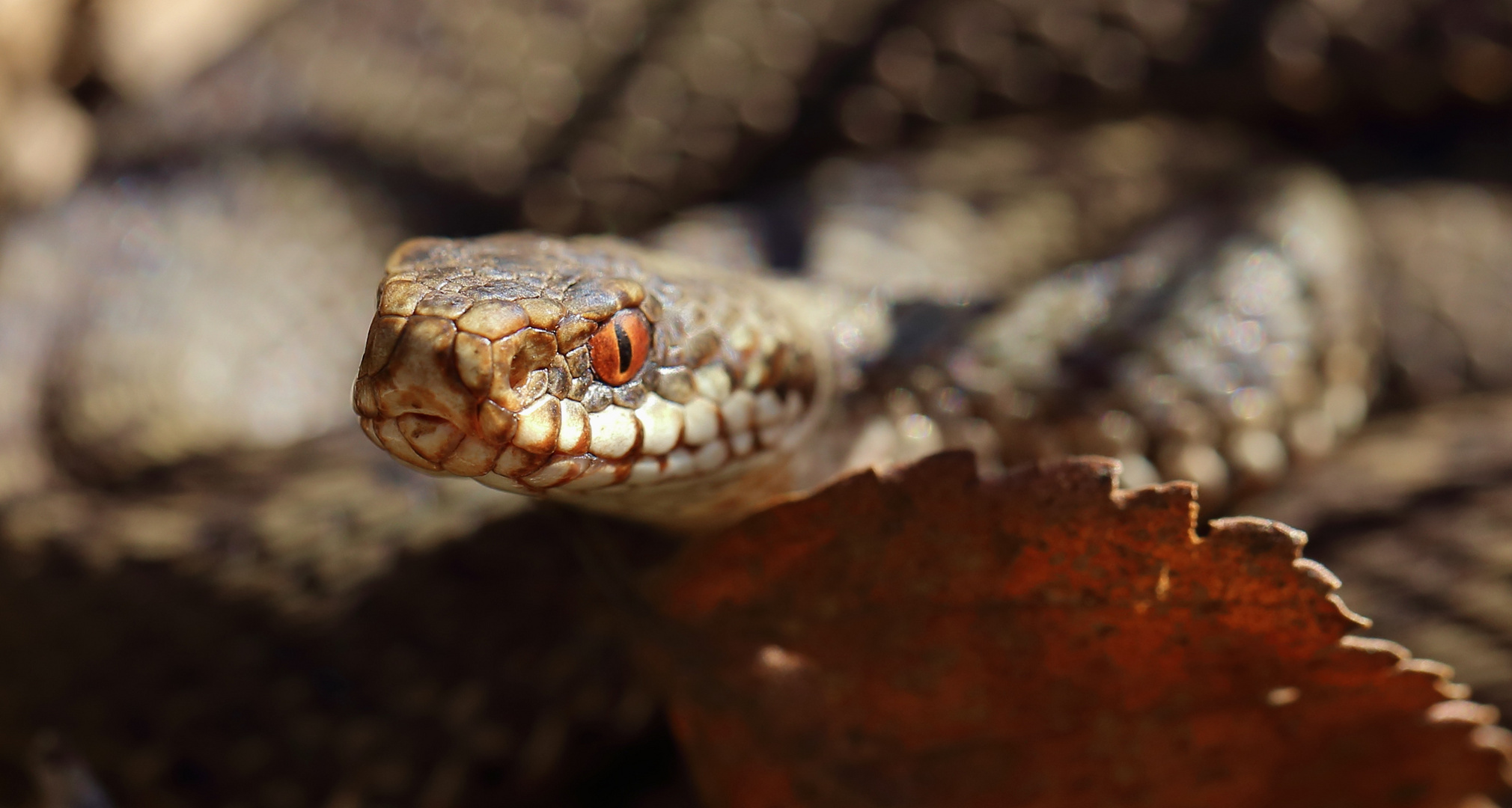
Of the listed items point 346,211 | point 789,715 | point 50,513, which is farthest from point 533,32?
point 789,715

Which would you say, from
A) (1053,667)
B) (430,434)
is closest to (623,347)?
(430,434)

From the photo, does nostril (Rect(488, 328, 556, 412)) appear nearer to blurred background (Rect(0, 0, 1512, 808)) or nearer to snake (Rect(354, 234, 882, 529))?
snake (Rect(354, 234, 882, 529))

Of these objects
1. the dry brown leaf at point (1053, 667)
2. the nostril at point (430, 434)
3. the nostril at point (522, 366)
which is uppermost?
the nostril at point (522, 366)

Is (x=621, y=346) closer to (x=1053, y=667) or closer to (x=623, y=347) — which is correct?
(x=623, y=347)

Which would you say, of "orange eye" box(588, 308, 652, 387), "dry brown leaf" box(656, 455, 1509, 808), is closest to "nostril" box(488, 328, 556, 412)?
"orange eye" box(588, 308, 652, 387)

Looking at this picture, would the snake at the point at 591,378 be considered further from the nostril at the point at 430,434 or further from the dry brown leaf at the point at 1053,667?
the dry brown leaf at the point at 1053,667

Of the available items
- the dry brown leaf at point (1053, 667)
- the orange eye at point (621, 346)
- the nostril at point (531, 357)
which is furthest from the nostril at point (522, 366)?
the dry brown leaf at point (1053, 667)

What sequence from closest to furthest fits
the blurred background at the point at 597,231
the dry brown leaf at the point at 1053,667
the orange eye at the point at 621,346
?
1. the dry brown leaf at the point at 1053,667
2. the orange eye at the point at 621,346
3. the blurred background at the point at 597,231
